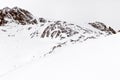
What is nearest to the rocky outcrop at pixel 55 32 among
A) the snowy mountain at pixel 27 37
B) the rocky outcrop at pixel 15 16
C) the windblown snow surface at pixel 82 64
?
the snowy mountain at pixel 27 37

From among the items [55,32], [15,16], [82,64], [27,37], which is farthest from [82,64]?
[15,16]

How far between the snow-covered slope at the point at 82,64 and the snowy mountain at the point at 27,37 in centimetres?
7031

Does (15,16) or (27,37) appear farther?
(15,16)

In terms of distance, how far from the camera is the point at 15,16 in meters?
169

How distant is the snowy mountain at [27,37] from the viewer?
94.9 m

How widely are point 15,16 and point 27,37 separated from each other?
34.7m

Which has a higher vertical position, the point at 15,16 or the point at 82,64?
the point at 82,64

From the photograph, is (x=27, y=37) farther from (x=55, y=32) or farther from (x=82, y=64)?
(x=82, y=64)

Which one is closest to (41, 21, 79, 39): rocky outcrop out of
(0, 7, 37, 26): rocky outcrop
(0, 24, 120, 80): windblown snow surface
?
(0, 7, 37, 26): rocky outcrop

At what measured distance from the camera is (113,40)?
28.6ft

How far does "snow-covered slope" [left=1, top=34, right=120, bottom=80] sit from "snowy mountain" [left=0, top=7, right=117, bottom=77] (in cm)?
7031

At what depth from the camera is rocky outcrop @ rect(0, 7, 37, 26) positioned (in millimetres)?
164887

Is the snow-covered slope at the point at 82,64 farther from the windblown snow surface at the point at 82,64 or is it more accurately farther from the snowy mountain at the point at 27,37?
the snowy mountain at the point at 27,37

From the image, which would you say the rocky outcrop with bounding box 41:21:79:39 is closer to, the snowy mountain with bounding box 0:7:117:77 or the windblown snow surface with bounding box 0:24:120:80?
the snowy mountain with bounding box 0:7:117:77
